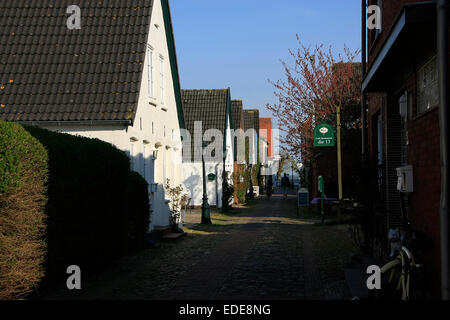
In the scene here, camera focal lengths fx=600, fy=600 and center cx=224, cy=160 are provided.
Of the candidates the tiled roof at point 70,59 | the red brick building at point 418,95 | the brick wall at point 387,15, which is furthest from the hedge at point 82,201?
the brick wall at point 387,15

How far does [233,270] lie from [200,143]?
23307mm

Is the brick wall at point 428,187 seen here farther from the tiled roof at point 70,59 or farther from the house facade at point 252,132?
the house facade at point 252,132

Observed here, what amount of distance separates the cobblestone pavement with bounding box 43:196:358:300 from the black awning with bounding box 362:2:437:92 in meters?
3.51

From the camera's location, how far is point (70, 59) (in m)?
15.8

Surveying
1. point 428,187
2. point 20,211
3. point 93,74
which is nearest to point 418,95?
point 428,187

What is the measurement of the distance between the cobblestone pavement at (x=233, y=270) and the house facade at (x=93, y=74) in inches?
119

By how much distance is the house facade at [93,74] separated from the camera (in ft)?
48.3

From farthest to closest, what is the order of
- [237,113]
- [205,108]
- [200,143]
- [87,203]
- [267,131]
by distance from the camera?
[267,131], [237,113], [205,108], [200,143], [87,203]

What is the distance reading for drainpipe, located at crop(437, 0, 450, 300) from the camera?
557 cm

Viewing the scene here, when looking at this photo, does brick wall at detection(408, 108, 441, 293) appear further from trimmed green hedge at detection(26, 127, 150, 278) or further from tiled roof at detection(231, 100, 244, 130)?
tiled roof at detection(231, 100, 244, 130)

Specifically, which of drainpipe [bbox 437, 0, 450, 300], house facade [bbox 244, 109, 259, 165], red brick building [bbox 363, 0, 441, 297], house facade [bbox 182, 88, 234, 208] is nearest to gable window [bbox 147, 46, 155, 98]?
red brick building [bbox 363, 0, 441, 297]

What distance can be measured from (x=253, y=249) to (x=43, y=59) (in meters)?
7.39

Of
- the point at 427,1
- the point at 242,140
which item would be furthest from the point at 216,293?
the point at 242,140

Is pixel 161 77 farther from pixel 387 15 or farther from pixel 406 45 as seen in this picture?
pixel 406 45
